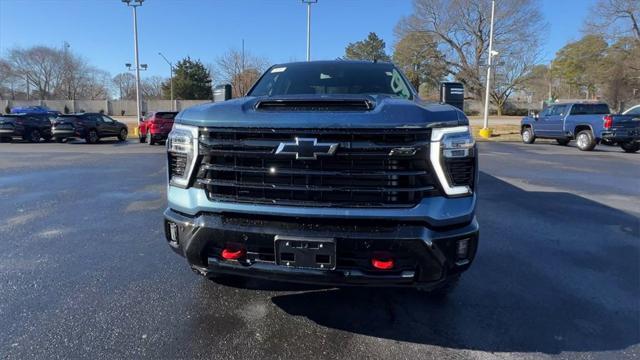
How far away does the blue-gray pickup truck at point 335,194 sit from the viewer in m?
2.38

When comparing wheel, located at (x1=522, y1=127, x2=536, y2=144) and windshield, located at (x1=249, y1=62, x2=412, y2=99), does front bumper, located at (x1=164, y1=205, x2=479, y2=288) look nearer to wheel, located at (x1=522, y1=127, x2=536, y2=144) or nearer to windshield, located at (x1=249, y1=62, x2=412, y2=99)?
windshield, located at (x1=249, y1=62, x2=412, y2=99)

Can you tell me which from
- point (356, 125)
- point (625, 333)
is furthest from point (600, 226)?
point (356, 125)

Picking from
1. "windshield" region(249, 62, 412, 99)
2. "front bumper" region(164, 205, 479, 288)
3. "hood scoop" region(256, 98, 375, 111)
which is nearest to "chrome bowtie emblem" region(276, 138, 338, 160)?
"hood scoop" region(256, 98, 375, 111)

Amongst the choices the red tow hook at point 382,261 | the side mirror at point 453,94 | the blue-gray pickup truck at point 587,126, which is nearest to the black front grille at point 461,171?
the red tow hook at point 382,261

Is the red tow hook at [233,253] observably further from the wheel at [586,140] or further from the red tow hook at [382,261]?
the wheel at [586,140]

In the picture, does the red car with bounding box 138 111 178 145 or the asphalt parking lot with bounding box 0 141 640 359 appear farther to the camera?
the red car with bounding box 138 111 178 145

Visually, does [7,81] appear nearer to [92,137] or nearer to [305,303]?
[92,137]

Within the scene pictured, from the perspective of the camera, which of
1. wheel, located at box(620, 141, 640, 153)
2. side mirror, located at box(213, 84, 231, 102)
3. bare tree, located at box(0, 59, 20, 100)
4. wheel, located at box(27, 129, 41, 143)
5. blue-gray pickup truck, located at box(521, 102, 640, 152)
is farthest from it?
bare tree, located at box(0, 59, 20, 100)

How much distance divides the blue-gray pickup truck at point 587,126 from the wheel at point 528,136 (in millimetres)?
51

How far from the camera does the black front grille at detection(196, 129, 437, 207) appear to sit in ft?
7.88

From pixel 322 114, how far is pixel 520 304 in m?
2.27

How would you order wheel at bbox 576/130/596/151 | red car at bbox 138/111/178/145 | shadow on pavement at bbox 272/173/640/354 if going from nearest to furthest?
shadow on pavement at bbox 272/173/640/354 < wheel at bbox 576/130/596/151 < red car at bbox 138/111/178/145

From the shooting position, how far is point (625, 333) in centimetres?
288

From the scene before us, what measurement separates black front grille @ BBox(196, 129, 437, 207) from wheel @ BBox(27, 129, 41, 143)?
23838 mm
